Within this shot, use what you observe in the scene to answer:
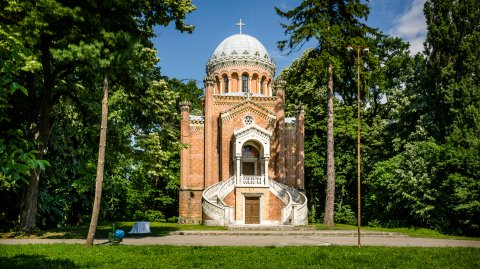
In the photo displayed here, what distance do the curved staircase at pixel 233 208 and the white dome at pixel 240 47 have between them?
12.0 meters

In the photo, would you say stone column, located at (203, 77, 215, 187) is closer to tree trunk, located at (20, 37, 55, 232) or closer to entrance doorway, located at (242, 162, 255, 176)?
entrance doorway, located at (242, 162, 255, 176)

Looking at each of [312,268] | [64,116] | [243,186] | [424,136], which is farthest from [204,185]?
[312,268]

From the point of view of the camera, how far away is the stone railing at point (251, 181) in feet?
103

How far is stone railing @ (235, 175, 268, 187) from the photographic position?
103ft

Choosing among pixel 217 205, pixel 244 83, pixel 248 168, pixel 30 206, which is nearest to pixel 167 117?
pixel 30 206

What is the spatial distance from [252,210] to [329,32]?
514 inches

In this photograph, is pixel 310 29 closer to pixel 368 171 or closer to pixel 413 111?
pixel 413 111

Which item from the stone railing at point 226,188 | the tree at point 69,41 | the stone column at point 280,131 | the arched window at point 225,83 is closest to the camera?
the tree at point 69,41

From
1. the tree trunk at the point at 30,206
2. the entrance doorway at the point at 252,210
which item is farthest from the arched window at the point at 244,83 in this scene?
the tree trunk at the point at 30,206

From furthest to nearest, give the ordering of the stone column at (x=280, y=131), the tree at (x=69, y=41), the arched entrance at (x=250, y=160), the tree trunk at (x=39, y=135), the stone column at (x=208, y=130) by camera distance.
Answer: the arched entrance at (x=250, y=160) < the stone column at (x=280, y=131) < the stone column at (x=208, y=130) < the tree trunk at (x=39, y=135) < the tree at (x=69, y=41)

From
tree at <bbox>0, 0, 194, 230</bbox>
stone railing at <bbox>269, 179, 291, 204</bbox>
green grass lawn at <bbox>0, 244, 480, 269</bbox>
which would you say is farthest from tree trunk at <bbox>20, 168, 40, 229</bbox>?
stone railing at <bbox>269, 179, 291, 204</bbox>

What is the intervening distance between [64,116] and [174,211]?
1794cm

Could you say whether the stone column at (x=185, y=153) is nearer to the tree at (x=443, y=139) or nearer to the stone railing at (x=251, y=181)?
the stone railing at (x=251, y=181)

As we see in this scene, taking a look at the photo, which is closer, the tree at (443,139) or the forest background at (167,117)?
the forest background at (167,117)
